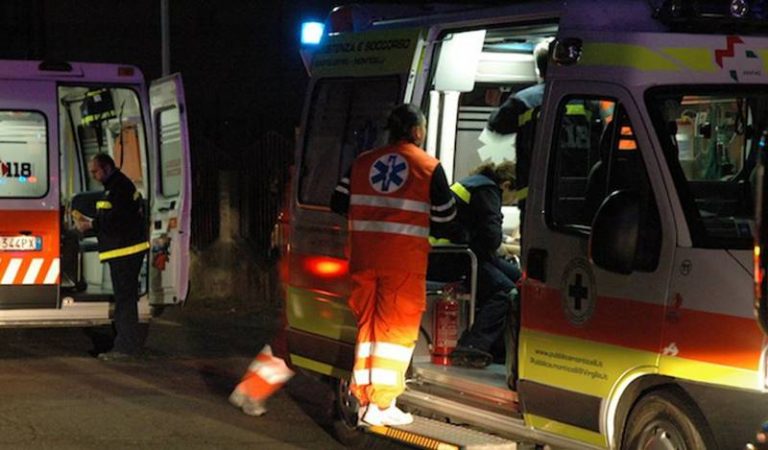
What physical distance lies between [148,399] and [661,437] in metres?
4.80

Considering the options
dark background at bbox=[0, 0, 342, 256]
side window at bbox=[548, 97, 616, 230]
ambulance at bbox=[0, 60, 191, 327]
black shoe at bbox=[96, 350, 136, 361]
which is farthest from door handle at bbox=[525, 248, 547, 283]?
dark background at bbox=[0, 0, 342, 256]

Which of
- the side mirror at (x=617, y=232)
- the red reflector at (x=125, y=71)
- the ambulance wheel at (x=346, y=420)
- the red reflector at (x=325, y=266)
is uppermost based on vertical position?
the red reflector at (x=125, y=71)

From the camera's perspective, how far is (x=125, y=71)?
11.8 m

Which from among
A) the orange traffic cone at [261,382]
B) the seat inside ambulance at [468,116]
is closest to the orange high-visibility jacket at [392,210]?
the seat inside ambulance at [468,116]

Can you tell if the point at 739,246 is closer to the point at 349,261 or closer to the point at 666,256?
the point at 666,256

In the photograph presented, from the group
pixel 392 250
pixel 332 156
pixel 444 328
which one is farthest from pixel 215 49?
pixel 392 250

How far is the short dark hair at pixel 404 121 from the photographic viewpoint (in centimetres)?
722

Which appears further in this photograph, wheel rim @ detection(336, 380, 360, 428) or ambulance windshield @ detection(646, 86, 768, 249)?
wheel rim @ detection(336, 380, 360, 428)

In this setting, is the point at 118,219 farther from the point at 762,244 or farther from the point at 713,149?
the point at 762,244

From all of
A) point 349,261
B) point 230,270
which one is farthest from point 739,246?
point 230,270

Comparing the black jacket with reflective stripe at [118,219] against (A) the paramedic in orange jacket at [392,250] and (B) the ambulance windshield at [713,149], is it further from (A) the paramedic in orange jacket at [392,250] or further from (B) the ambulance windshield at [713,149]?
(B) the ambulance windshield at [713,149]

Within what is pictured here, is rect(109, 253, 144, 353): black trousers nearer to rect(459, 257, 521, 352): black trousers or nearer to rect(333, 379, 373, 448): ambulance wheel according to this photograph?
rect(333, 379, 373, 448): ambulance wheel

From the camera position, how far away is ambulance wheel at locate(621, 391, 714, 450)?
5.63 metres

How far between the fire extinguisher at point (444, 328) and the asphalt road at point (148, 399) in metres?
0.68
